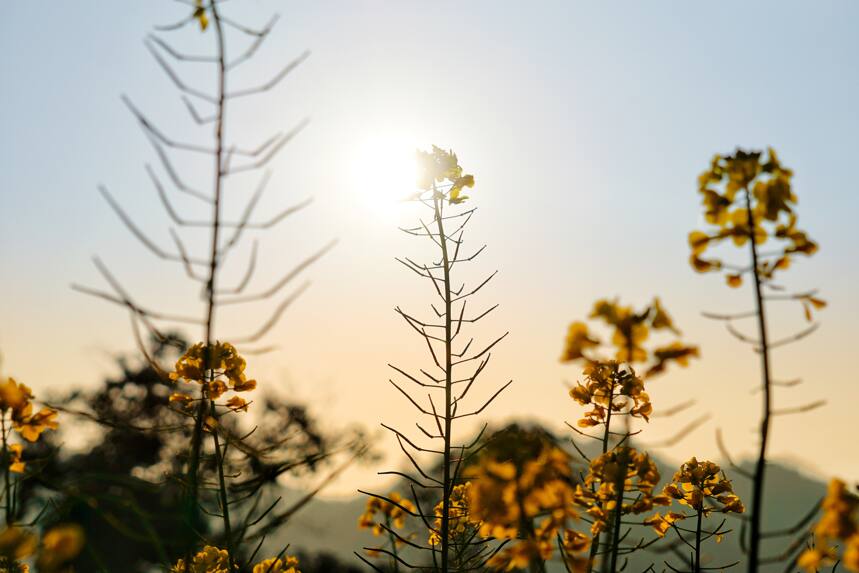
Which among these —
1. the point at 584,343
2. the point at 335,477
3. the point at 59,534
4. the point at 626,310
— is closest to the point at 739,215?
the point at 626,310

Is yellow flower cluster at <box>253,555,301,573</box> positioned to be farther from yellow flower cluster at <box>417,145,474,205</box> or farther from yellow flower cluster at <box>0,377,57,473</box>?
yellow flower cluster at <box>417,145,474,205</box>

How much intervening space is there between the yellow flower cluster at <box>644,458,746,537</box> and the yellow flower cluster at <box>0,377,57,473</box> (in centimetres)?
310

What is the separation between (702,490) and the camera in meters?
3.90

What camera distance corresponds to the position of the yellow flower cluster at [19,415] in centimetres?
333

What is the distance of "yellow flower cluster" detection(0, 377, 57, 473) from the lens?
3328 mm

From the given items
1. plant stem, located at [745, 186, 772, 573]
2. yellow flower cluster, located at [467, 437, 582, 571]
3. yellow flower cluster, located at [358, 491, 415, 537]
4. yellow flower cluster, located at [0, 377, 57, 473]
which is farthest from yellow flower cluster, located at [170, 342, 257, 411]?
yellow flower cluster, located at [358, 491, 415, 537]

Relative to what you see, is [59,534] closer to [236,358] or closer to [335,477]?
[335,477]

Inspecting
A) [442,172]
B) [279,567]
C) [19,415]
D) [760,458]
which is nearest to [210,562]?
[279,567]

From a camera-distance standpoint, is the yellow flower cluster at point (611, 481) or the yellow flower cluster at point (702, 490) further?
the yellow flower cluster at point (702, 490)

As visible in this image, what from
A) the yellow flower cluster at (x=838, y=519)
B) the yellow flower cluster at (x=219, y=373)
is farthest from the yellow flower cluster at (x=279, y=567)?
the yellow flower cluster at (x=838, y=519)

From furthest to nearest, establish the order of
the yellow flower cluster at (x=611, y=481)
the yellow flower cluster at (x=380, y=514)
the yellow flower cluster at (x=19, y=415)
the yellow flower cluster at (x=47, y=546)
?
the yellow flower cluster at (x=380, y=514) → the yellow flower cluster at (x=19, y=415) → the yellow flower cluster at (x=611, y=481) → the yellow flower cluster at (x=47, y=546)

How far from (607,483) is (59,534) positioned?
1.89 m

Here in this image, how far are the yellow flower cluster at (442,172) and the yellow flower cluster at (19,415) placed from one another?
2.16m

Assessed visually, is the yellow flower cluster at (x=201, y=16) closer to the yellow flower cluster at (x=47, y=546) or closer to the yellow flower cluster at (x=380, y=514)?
the yellow flower cluster at (x=47, y=546)
